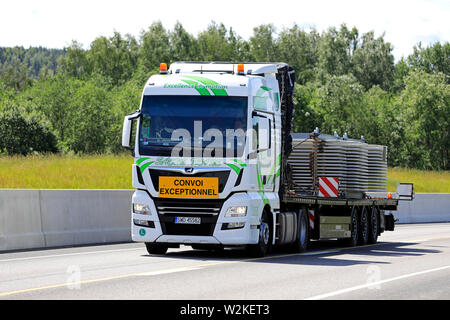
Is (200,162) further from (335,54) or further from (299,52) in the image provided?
(299,52)

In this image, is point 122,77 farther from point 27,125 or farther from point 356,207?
point 356,207

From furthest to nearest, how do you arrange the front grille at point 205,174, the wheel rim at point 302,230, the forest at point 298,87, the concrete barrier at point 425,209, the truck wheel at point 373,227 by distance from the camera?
the forest at point 298,87 < the concrete barrier at point 425,209 < the truck wheel at point 373,227 < the wheel rim at point 302,230 < the front grille at point 205,174

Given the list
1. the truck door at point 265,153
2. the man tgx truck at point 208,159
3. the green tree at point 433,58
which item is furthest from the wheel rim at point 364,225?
the green tree at point 433,58

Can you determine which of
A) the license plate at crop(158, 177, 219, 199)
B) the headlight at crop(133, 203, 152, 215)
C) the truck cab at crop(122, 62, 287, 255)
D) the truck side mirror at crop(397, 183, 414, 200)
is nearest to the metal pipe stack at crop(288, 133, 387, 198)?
the truck side mirror at crop(397, 183, 414, 200)

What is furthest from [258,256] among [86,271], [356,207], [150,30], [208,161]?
[150,30]

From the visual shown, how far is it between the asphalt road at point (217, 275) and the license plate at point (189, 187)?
1.16 m

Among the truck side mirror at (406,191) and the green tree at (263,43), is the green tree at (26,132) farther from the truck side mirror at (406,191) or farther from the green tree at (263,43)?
the green tree at (263,43)

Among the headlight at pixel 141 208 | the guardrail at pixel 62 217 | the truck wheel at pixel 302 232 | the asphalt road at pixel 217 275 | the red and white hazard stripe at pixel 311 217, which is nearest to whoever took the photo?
the asphalt road at pixel 217 275

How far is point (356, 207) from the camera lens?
21.4 metres

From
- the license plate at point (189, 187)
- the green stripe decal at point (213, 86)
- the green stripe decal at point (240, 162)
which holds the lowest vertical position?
the license plate at point (189, 187)

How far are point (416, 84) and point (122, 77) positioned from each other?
36.8 meters

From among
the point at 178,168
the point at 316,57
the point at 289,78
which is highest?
the point at 316,57

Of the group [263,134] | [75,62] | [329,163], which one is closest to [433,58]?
[75,62]

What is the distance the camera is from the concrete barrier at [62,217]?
56.0ft
